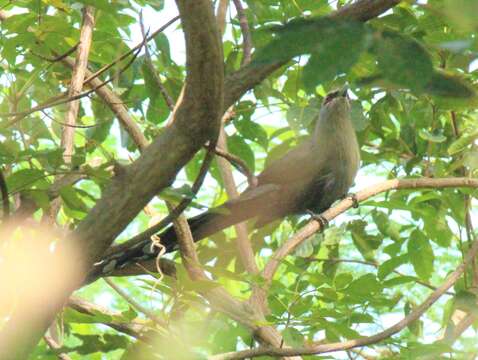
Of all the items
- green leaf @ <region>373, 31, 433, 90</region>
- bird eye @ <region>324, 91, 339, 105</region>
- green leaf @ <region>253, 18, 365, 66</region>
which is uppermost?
green leaf @ <region>253, 18, 365, 66</region>

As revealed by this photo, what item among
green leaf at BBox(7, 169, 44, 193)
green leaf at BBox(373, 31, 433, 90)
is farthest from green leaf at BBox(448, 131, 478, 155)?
green leaf at BBox(373, 31, 433, 90)

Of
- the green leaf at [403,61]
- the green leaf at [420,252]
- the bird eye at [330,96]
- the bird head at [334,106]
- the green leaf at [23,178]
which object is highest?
the green leaf at [403,61]

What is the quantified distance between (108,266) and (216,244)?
1391mm

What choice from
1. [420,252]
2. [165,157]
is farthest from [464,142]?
[165,157]

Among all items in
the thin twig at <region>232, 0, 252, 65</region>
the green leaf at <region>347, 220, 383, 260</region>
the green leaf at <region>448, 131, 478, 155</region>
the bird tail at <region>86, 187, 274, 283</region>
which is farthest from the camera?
the green leaf at <region>347, 220, 383, 260</region>

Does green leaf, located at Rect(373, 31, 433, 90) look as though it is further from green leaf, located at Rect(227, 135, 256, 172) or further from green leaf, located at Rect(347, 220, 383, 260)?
green leaf, located at Rect(347, 220, 383, 260)

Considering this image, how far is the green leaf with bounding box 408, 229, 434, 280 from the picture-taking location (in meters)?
4.33

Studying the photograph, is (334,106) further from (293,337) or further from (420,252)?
(293,337)

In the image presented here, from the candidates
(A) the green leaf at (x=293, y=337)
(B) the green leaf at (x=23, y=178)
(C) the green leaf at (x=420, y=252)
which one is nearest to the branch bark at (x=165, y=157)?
(B) the green leaf at (x=23, y=178)

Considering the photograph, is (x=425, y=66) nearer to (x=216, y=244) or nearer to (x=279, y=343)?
(x=279, y=343)

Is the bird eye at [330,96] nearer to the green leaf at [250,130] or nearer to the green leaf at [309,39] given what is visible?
the green leaf at [250,130]

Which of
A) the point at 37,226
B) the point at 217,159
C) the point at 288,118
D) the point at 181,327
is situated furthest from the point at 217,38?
the point at 217,159

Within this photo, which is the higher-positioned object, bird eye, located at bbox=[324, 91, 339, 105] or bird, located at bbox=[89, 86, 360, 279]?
bird eye, located at bbox=[324, 91, 339, 105]

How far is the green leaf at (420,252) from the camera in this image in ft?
14.2
